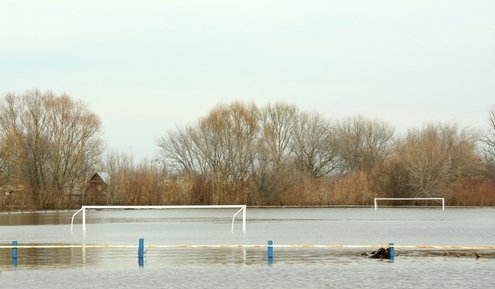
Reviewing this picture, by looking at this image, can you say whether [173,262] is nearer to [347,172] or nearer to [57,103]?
[57,103]

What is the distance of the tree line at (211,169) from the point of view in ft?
293

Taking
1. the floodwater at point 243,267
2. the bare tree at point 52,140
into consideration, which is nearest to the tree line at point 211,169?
the bare tree at point 52,140

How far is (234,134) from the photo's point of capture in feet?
318

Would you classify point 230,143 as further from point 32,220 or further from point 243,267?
point 243,267

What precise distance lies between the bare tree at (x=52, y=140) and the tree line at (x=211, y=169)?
0.12 metres

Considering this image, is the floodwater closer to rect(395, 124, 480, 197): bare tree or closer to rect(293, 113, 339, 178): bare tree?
rect(395, 124, 480, 197): bare tree

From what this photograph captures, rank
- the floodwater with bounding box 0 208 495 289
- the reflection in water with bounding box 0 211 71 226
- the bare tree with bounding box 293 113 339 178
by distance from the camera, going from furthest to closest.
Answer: the bare tree with bounding box 293 113 339 178 < the reflection in water with bounding box 0 211 71 226 < the floodwater with bounding box 0 208 495 289

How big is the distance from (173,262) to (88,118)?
69949 mm

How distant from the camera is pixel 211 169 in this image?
98.6 meters

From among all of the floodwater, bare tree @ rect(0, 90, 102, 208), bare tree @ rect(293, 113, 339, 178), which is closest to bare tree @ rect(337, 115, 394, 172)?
bare tree @ rect(293, 113, 339, 178)

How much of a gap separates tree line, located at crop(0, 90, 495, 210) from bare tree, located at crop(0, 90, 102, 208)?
0.12 metres

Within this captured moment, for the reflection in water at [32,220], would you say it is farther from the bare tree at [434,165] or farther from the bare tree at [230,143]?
the bare tree at [434,165]

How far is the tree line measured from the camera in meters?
89.2

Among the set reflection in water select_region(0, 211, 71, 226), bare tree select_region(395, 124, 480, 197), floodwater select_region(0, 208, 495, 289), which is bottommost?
reflection in water select_region(0, 211, 71, 226)
